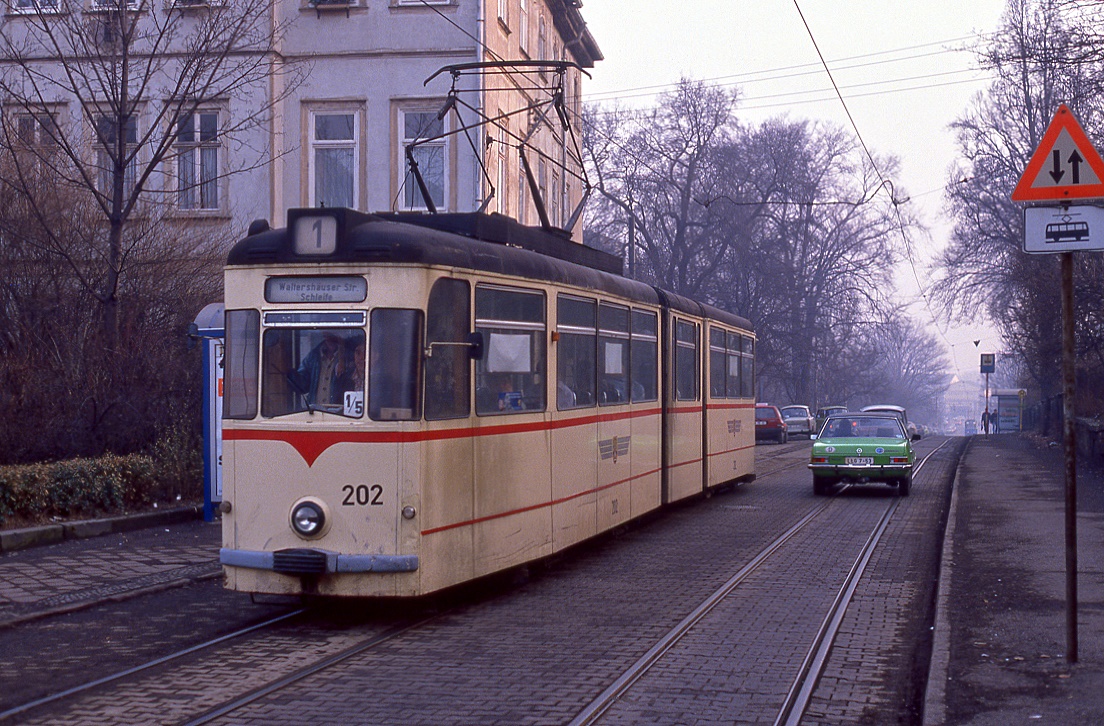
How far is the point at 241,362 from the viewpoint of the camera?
9.66 meters

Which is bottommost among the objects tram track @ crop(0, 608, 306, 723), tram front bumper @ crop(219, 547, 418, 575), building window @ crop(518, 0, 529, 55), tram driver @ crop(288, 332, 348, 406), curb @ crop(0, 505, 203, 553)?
tram track @ crop(0, 608, 306, 723)

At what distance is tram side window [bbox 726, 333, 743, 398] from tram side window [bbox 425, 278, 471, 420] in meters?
11.8

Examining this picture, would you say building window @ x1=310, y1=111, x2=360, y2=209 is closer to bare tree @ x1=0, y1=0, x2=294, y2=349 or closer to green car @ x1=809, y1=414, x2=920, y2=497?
bare tree @ x1=0, y1=0, x2=294, y2=349

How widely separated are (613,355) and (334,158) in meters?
14.3

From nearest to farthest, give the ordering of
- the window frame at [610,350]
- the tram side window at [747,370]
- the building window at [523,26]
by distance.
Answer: the window frame at [610,350]
the tram side window at [747,370]
the building window at [523,26]

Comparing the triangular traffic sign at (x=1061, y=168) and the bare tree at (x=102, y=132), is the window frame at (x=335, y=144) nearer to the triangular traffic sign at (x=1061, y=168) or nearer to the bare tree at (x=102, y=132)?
the bare tree at (x=102, y=132)

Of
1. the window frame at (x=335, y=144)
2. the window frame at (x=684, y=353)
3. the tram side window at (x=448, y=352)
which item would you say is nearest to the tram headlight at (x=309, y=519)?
the tram side window at (x=448, y=352)

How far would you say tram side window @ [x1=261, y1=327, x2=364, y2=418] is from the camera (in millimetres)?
9344

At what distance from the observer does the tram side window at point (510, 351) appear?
406 inches

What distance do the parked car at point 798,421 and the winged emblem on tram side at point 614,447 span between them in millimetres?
41262

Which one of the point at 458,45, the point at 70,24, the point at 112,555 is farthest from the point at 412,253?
the point at 458,45

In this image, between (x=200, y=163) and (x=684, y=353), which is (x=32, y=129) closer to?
(x=200, y=163)

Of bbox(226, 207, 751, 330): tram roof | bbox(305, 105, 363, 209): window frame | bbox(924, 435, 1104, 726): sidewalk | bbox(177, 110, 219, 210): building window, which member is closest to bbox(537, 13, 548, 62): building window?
bbox(305, 105, 363, 209): window frame

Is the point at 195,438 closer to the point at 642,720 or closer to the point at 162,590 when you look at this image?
the point at 162,590
